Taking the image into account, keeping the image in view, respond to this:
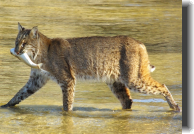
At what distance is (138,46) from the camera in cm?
889

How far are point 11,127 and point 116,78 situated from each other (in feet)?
7.19

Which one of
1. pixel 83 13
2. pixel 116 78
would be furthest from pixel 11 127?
pixel 83 13

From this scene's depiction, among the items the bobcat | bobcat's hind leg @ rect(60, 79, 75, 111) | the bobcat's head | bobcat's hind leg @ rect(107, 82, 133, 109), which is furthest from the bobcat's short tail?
the bobcat's head

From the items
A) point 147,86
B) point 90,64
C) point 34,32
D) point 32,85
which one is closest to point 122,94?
point 147,86

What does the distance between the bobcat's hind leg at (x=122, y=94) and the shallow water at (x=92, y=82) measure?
0.49ft

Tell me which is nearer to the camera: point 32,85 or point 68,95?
point 68,95

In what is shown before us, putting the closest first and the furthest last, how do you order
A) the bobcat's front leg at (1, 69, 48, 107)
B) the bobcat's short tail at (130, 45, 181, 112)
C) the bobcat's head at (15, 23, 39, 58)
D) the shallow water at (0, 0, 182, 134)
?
the shallow water at (0, 0, 182, 134) < the bobcat's head at (15, 23, 39, 58) < the bobcat's short tail at (130, 45, 181, 112) < the bobcat's front leg at (1, 69, 48, 107)

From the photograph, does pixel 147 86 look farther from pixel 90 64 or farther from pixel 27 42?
pixel 27 42

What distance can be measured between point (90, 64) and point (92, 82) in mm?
2145

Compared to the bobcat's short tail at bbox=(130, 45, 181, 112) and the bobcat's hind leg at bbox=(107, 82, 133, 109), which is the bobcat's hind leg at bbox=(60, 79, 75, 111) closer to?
the bobcat's hind leg at bbox=(107, 82, 133, 109)

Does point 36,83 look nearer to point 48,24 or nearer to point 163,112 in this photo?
point 163,112

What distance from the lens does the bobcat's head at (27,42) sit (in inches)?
333

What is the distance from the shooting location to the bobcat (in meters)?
8.64

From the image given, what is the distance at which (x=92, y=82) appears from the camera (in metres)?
11.0
